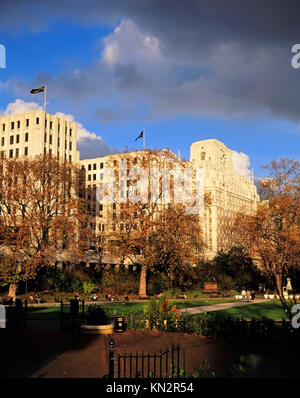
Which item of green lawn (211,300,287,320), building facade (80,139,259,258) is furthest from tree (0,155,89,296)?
building facade (80,139,259,258)

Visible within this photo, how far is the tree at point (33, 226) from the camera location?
145ft

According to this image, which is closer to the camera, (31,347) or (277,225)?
(31,347)

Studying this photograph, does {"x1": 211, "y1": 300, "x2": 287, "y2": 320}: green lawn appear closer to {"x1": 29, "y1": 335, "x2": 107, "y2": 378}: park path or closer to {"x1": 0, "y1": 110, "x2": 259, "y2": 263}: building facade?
{"x1": 29, "y1": 335, "x2": 107, "y2": 378}: park path

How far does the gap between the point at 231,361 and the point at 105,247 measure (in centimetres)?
3818

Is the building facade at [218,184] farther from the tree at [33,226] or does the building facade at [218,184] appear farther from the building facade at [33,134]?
the tree at [33,226]

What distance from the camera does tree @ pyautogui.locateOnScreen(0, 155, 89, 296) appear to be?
1743 inches

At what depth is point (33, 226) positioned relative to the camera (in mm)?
45906

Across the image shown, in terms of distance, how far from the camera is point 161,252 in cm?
4978

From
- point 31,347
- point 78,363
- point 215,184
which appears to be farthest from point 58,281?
point 215,184

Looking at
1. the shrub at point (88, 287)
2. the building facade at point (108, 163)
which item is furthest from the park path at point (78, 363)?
the shrub at point (88, 287)
